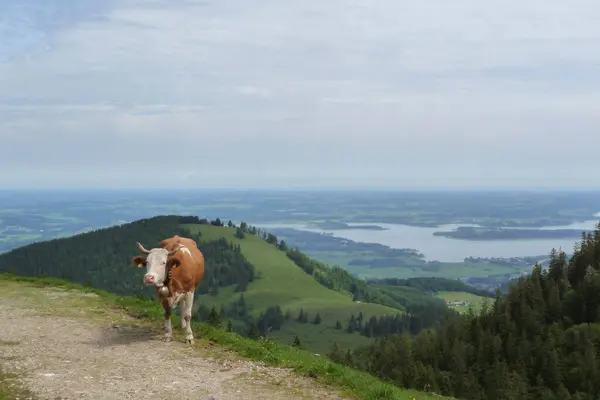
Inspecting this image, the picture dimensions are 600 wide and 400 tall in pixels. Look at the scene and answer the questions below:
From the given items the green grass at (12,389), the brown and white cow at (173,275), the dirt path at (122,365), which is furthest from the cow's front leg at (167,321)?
the green grass at (12,389)

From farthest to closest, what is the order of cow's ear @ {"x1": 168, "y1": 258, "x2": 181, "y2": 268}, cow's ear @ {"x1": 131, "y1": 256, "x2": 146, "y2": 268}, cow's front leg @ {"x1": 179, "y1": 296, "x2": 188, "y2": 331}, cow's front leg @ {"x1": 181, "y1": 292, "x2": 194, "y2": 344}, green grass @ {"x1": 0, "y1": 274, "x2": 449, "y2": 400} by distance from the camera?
1. cow's front leg @ {"x1": 179, "y1": 296, "x2": 188, "y2": 331}
2. cow's front leg @ {"x1": 181, "y1": 292, "x2": 194, "y2": 344}
3. cow's ear @ {"x1": 131, "y1": 256, "x2": 146, "y2": 268}
4. cow's ear @ {"x1": 168, "y1": 258, "x2": 181, "y2": 268}
5. green grass @ {"x1": 0, "y1": 274, "x2": 449, "y2": 400}

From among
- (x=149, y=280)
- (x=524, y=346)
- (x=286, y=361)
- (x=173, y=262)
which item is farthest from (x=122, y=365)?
(x=524, y=346)

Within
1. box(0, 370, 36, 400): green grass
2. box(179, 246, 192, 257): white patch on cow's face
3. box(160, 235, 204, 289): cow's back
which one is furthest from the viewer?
box(179, 246, 192, 257): white patch on cow's face

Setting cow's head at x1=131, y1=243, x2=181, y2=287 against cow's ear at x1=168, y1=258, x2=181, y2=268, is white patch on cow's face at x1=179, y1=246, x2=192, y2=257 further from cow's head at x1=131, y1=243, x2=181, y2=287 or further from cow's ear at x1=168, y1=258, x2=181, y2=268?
cow's ear at x1=168, y1=258, x2=181, y2=268

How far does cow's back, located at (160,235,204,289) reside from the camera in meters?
18.3

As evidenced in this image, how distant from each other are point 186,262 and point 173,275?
2.52ft

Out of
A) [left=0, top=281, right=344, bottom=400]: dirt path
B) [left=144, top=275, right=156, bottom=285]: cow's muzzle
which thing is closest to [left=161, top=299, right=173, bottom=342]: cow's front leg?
[left=0, top=281, right=344, bottom=400]: dirt path

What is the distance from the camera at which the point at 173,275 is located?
18.0 m

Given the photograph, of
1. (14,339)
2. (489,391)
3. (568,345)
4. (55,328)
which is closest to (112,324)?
(55,328)

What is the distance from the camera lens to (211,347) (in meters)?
17.5

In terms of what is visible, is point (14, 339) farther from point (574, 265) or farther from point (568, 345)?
point (574, 265)

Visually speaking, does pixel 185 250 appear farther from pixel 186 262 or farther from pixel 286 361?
pixel 286 361

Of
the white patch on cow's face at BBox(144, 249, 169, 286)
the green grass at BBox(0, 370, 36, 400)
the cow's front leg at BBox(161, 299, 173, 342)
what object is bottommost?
the green grass at BBox(0, 370, 36, 400)

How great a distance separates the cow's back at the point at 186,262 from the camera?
18.3 metres
